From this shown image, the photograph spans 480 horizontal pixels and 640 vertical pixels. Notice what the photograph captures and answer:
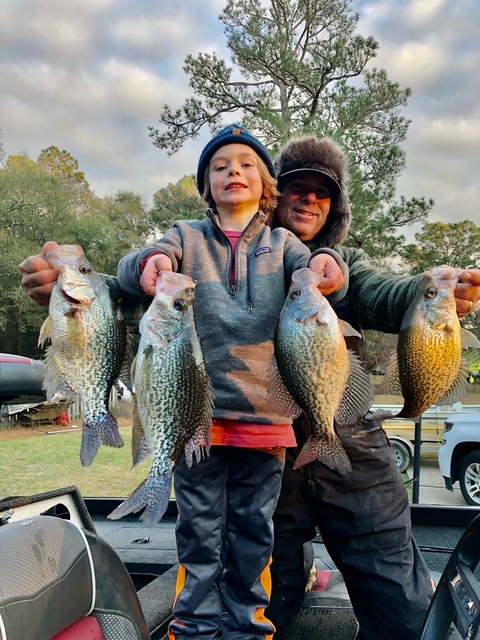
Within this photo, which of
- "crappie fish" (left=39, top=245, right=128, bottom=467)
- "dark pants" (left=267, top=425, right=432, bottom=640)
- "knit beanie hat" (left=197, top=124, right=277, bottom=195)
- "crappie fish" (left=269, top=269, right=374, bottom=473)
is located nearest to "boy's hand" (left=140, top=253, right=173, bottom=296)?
"crappie fish" (left=39, top=245, right=128, bottom=467)

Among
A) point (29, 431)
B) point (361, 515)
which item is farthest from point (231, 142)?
point (29, 431)

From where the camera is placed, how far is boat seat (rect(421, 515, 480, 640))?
171 centimetres

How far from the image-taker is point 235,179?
7.63ft

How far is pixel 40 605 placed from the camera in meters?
1.45

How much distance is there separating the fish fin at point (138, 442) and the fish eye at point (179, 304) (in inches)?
13.2

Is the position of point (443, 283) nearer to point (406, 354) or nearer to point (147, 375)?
point (406, 354)

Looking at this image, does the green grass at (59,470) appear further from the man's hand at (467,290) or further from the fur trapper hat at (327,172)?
the man's hand at (467,290)

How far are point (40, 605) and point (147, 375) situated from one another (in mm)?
694

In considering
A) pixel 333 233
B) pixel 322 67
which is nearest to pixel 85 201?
pixel 322 67

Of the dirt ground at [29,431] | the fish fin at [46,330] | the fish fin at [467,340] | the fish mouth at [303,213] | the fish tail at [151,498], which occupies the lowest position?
the dirt ground at [29,431]

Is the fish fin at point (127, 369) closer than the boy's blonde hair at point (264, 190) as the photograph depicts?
Yes

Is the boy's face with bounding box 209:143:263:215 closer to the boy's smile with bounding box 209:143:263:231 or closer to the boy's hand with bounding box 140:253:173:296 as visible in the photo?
the boy's smile with bounding box 209:143:263:231

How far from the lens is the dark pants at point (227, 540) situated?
7.11 ft

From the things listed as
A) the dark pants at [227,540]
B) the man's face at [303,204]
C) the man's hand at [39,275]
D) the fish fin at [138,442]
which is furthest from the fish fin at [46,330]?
the man's face at [303,204]
